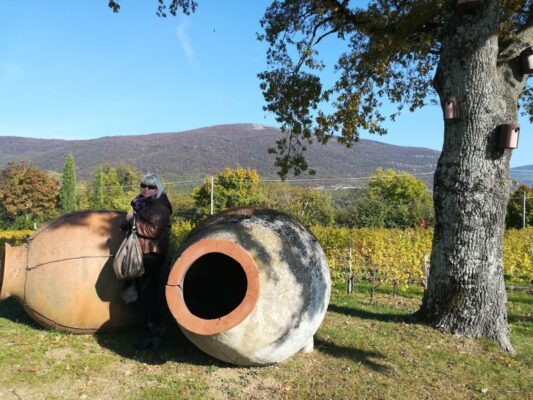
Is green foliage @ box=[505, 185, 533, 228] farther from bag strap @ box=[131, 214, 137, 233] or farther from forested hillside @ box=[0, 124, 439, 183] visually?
forested hillside @ box=[0, 124, 439, 183]

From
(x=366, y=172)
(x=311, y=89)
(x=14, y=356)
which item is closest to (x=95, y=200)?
(x=311, y=89)

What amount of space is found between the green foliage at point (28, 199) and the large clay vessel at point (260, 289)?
45.6 metres

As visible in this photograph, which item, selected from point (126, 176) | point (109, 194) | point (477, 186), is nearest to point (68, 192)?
point (109, 194)

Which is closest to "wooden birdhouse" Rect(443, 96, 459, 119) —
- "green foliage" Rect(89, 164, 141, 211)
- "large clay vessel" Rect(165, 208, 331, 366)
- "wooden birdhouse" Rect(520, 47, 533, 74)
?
"wooden birdhouse" Rect(520, 47, 533, 74)

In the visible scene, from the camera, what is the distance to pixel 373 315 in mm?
7121

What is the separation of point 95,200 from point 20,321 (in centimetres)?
4386

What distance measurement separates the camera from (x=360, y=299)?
939 cm

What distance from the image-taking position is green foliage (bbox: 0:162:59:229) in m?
45.3

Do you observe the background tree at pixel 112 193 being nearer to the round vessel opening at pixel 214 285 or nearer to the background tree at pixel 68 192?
the background tree at pixel 68 192

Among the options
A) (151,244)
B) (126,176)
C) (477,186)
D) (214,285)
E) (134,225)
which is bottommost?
(126,176)

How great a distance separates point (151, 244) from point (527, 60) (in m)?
5.24

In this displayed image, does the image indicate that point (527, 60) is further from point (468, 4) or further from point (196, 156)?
point (196, 156)

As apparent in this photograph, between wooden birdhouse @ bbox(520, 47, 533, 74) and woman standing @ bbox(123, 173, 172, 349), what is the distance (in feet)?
16.0

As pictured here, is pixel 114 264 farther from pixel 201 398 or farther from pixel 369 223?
pixel 369 223
